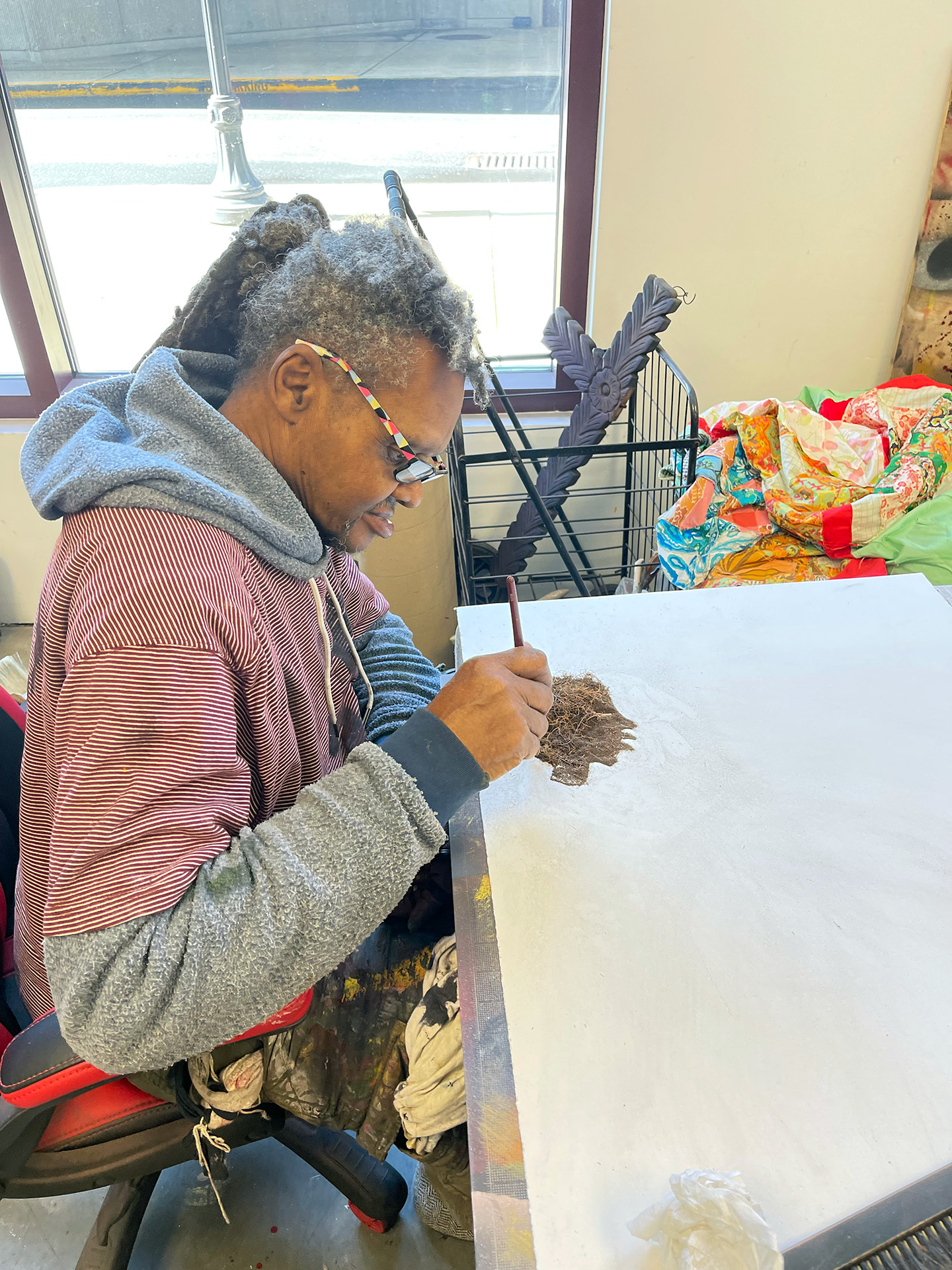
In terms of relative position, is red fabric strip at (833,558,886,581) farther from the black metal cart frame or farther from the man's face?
the man's face

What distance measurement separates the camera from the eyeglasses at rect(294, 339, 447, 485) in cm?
90

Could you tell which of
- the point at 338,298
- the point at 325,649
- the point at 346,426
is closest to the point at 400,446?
the point at 346,426

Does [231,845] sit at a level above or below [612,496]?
above

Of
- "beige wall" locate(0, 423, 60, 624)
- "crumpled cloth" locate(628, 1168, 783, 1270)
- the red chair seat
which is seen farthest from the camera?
"beige wall" locate(0, 423, 60, 624)

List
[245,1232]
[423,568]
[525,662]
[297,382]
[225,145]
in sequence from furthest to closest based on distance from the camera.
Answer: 1. [423,568]
2. [225,145]
3. [245,1232]
4. [525,662]
5. [297,382]

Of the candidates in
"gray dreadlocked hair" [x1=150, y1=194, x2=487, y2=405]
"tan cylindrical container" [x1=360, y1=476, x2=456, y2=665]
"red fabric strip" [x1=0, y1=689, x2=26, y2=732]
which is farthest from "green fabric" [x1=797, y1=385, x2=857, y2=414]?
"red fabric strip" [x1=0, y1=689, x2=26, y2=732]

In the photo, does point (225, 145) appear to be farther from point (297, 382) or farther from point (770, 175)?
point (297, 382)

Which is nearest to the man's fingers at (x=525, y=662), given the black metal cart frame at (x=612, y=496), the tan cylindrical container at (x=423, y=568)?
the black metal cart frame at (x=612, y=496)

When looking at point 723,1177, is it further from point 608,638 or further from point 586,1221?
point 608,638

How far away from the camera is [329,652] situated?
1.09m

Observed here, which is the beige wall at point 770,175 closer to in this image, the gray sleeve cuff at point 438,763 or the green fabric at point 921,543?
the green fabric at point 921,543

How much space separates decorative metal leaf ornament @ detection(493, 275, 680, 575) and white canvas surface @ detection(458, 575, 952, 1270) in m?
0.94

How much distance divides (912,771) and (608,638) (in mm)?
464

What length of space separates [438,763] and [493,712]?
0.32 ft
